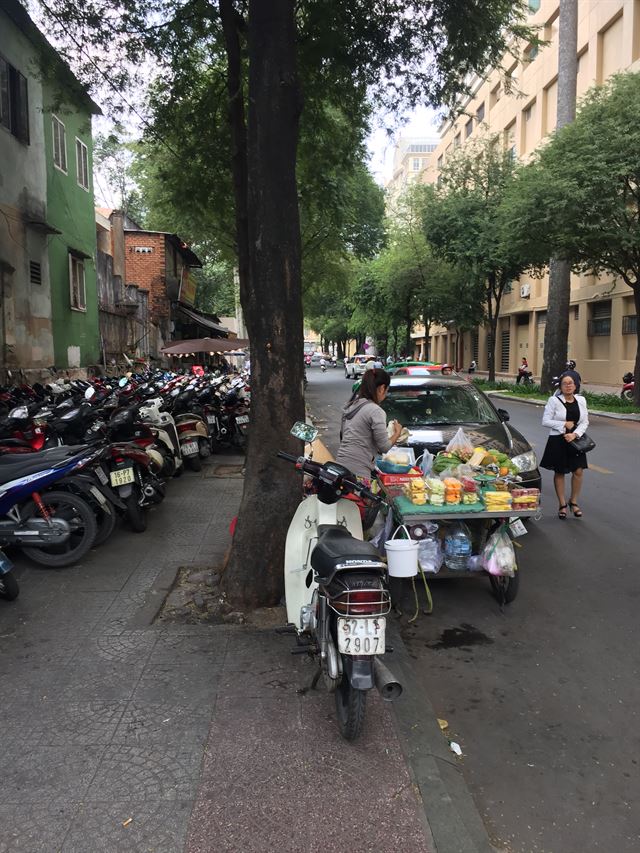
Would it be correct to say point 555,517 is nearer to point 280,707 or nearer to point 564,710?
point 564,710

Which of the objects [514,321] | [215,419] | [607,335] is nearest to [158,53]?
[215,419]

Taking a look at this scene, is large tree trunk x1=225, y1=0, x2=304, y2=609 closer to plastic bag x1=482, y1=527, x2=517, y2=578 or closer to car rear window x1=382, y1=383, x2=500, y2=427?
plastic bag x1=482, y1=527, x2=517, y2=578

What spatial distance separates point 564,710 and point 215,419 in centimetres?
908

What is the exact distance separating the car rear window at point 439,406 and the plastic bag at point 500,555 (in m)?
2.58

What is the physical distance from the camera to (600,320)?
1075 inches

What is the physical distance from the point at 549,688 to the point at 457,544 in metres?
1.28

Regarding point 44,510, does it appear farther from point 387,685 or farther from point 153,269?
point 153,269

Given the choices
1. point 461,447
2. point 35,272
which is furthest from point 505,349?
point 461,447

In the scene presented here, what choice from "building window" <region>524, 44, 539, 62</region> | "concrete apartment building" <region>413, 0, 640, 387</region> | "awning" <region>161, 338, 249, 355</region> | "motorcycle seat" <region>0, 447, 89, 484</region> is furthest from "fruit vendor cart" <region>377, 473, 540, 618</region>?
"concrete apartment building" <region>413, 0, 640, 387</region>

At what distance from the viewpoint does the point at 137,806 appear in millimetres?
2576

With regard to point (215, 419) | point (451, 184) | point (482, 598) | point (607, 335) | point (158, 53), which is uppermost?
point (451, 184)

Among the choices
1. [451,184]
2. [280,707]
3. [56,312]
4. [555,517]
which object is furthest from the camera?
[451,184]

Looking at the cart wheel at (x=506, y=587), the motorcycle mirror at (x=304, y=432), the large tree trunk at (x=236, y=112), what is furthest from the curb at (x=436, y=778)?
the large tree trunk at (x=236, y=112)

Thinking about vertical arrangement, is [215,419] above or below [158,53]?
below
